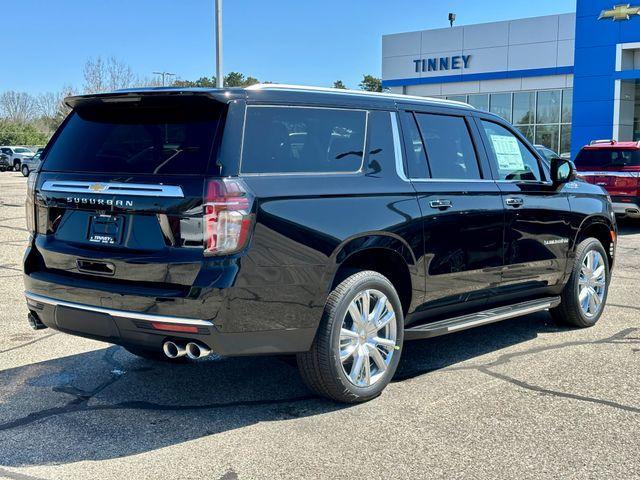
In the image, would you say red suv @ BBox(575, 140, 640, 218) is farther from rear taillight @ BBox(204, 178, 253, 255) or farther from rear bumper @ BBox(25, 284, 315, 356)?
rear taillight @ BBox(204, 178, 253, 255)

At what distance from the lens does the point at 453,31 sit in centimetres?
3791

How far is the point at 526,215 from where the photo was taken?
5.94m

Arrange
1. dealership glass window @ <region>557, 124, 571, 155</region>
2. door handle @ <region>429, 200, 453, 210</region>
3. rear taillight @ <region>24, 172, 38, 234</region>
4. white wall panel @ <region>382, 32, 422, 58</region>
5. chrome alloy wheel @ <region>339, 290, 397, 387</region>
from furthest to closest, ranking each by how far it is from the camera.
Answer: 1. white wall panel @ <region>382, 32, 422, 58</region>
2. dealership glass window @ <region>557, 124, 571, 155</region>
3. door handle @ <region>429, 200, 453, 210</region>
4. rear taillight @ <region>24, 172, 38, 234</region>
5. chrome alloy wheel @ <region>339, 290, 397, 387</region>

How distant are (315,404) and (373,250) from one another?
1.05 metres

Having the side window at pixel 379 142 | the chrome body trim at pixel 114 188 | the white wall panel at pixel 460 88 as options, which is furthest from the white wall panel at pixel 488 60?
the chrome body trim at pixel 114 188

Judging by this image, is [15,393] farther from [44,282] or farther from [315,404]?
[315,404]

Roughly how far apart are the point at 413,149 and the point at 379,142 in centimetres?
35

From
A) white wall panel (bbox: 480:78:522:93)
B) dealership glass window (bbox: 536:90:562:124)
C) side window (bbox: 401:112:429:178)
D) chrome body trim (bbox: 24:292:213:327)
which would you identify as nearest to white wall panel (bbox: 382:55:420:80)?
white wall panel (bbox: 480:78:522:93)

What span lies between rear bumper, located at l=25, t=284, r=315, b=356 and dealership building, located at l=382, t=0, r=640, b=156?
2810 cm

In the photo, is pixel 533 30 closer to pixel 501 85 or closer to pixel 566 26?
pixel 566 26

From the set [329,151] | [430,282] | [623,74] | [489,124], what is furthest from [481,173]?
[623,74]

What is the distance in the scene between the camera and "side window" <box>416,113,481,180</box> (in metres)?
5.32

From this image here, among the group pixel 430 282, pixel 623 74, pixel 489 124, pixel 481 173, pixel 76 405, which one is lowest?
pixel 76 405

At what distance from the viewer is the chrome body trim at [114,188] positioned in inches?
158
